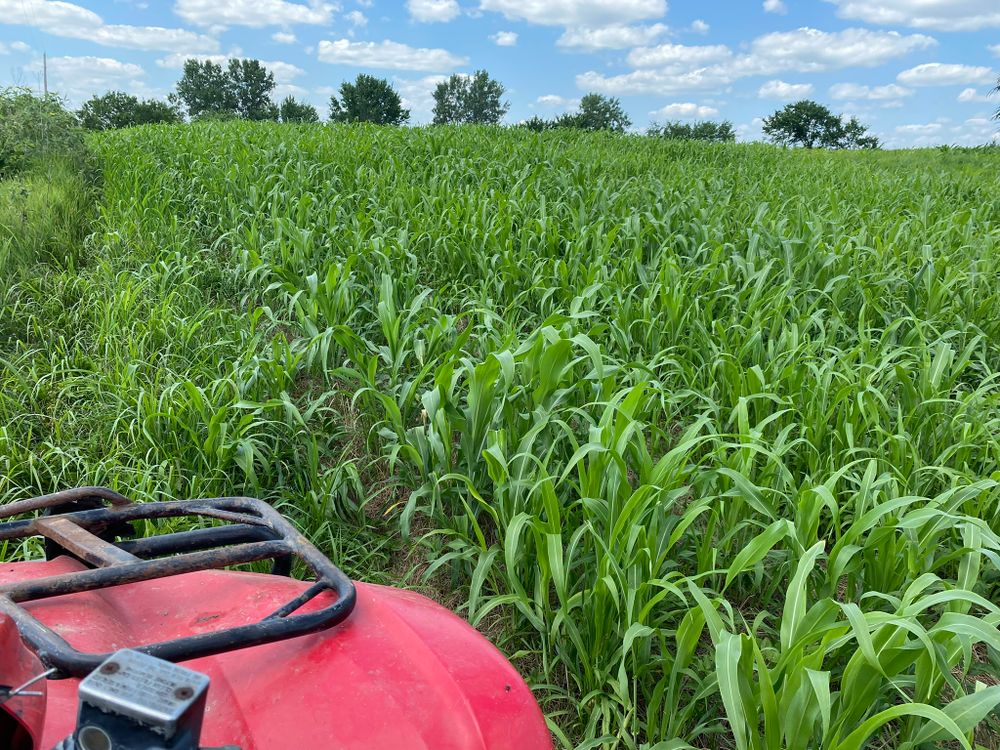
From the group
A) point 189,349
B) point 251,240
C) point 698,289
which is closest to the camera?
point 189,349

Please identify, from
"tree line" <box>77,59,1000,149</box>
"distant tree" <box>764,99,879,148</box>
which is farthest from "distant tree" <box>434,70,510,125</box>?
"distant tree" <box>764,99,879,148</box>

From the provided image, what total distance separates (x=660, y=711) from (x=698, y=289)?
2319mm

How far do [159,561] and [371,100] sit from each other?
48.6 meters

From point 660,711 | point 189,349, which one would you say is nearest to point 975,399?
point 660,711

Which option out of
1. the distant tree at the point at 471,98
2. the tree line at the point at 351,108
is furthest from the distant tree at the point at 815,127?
the distant tree at the point at 471,98

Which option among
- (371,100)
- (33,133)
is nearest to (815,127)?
(371,100)

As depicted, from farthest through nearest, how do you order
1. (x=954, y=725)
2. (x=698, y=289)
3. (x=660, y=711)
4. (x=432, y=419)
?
(x=698, y=289), (x=432, y=419), (x=660, y=711), (x=954, y=725)

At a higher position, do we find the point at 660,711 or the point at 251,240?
the point at 251,240

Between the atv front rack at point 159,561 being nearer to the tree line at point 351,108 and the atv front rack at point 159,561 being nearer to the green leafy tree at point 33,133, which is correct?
the green leafy tree at point 33,133

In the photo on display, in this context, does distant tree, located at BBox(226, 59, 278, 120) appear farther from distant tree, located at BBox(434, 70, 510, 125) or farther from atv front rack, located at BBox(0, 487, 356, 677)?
atv front rack, located at BBox(0, 487, 356, 677)

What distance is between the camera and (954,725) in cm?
105

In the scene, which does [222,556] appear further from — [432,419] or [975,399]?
[975,399]

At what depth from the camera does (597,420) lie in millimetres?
2242

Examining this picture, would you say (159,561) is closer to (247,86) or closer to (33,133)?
(33,133)
